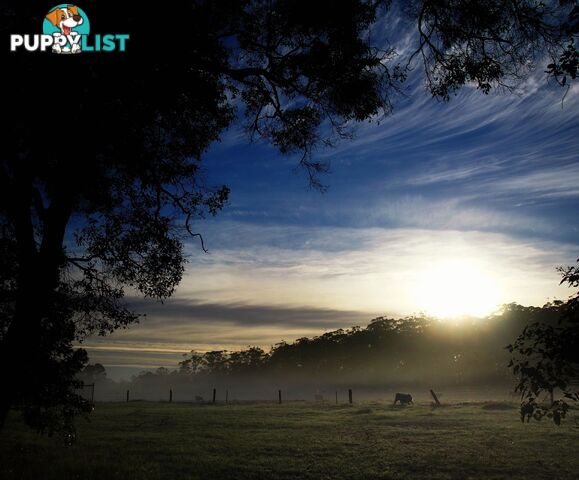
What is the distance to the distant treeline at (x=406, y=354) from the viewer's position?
9044 centimetres

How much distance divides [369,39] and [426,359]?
350 ft

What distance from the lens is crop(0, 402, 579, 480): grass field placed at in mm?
13594

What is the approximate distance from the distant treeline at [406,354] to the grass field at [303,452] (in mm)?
48970

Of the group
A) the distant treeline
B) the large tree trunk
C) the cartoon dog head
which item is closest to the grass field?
the large tree trunk

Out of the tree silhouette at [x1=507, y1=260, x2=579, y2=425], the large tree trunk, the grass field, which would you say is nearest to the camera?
the tree silhouette at [x1=507, y1=260, x2=579, y2=425]

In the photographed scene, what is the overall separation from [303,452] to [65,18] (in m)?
16.4

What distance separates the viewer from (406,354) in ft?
360

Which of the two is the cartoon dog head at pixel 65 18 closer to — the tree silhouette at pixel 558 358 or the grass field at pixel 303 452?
the tree silhouette at pixel 558 358

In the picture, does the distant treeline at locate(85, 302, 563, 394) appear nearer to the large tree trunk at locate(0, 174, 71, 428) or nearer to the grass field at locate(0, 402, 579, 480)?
the grass field at locate(0, 402, 579, 480)

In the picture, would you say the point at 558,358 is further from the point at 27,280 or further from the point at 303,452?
the point at 303,452

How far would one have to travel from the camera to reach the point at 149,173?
470 inches

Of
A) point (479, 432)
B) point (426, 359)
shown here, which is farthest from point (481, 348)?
point (479, 432)

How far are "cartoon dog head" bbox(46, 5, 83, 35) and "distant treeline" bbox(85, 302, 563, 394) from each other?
68.3 m

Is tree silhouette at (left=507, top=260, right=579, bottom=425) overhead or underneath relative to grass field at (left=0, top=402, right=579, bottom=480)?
overhead
